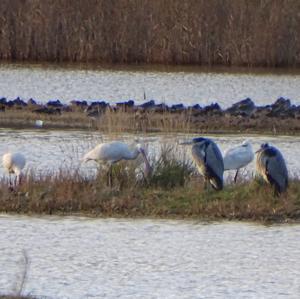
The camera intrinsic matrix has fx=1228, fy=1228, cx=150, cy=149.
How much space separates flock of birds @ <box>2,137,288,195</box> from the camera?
45.5ft

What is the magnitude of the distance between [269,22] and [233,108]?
929 cm

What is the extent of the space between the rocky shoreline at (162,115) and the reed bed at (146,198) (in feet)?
23.2

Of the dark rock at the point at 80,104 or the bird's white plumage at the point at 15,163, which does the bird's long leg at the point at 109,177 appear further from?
the dark rock at the point at 80,104

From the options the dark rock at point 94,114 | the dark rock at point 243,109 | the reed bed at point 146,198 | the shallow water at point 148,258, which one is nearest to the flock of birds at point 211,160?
the reed bed at point 146,198

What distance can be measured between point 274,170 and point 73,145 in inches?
233

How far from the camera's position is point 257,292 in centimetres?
1012

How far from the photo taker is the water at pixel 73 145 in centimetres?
1656

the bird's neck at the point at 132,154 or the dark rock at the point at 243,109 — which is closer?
the bird's neck at the point at 132,154

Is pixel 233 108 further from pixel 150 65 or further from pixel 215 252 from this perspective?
pixel 215 252

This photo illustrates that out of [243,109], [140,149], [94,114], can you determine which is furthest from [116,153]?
[243,109]

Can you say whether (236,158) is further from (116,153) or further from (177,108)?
→ (177,108)

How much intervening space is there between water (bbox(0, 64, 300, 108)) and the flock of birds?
459 inches

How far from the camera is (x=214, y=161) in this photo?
46.9 ft

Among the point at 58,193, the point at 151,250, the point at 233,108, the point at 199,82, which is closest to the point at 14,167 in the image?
the point at 58,193
